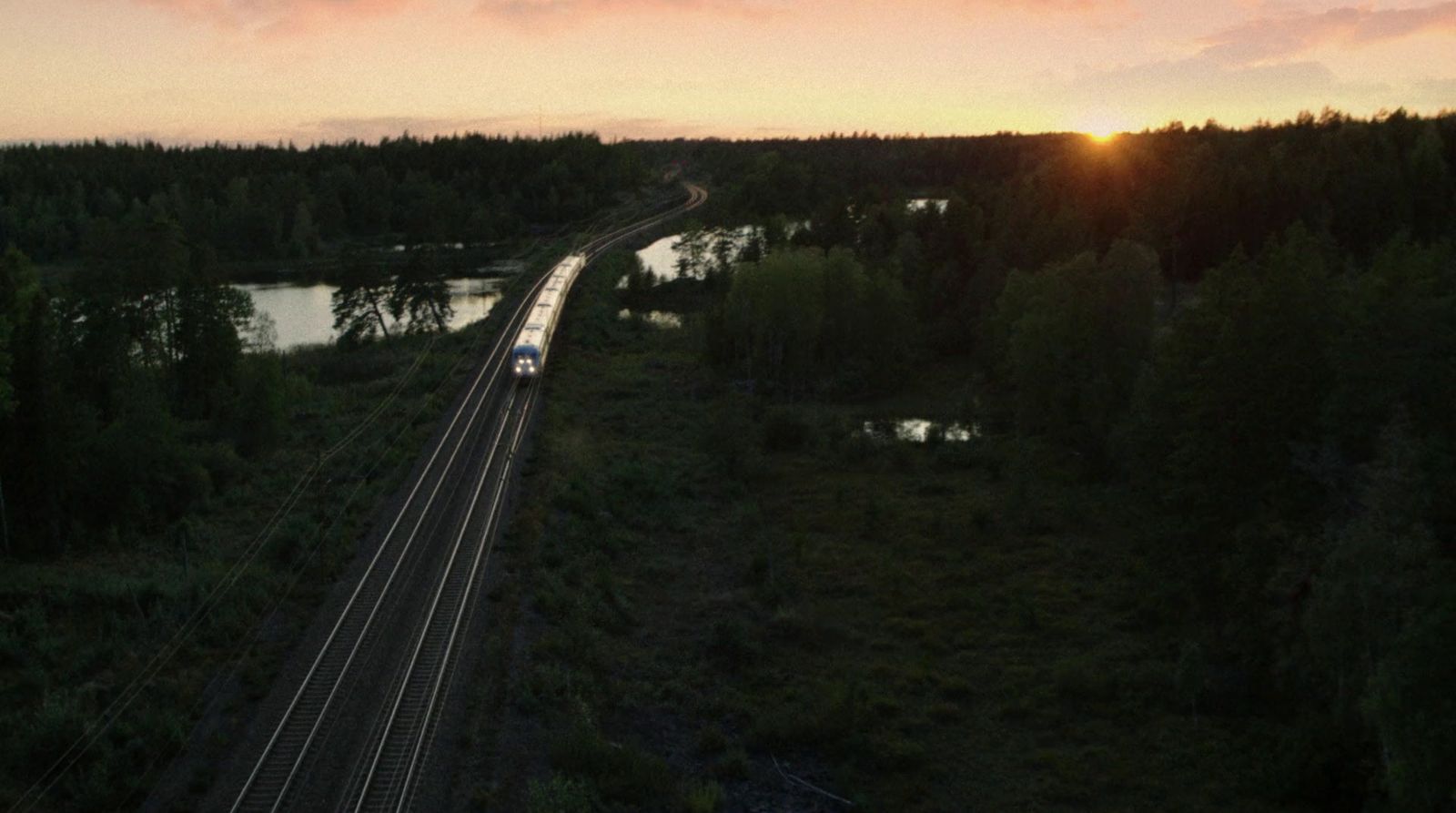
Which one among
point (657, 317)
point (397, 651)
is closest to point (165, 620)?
point (397, 651)

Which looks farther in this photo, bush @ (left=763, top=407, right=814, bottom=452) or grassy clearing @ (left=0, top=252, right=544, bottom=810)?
bush @ (left=763, top=407, right=814, bottom=452)

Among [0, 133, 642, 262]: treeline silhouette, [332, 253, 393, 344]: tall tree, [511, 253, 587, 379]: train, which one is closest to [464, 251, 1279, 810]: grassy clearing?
[511, 253, 587, 379]: train

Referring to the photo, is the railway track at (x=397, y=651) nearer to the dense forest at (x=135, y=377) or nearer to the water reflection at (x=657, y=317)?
the dense forest at (x=135, y=377)

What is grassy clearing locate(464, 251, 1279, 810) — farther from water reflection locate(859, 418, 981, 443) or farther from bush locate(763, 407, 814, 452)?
water reflection locate(859, 418, 981, 443)

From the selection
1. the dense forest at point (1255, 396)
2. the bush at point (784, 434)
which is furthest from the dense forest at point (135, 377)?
the dense forest at point (1255, 396)

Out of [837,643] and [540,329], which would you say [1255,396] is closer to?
[837,643]

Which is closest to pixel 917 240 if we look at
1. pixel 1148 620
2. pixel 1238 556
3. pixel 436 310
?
pixel 436 310
